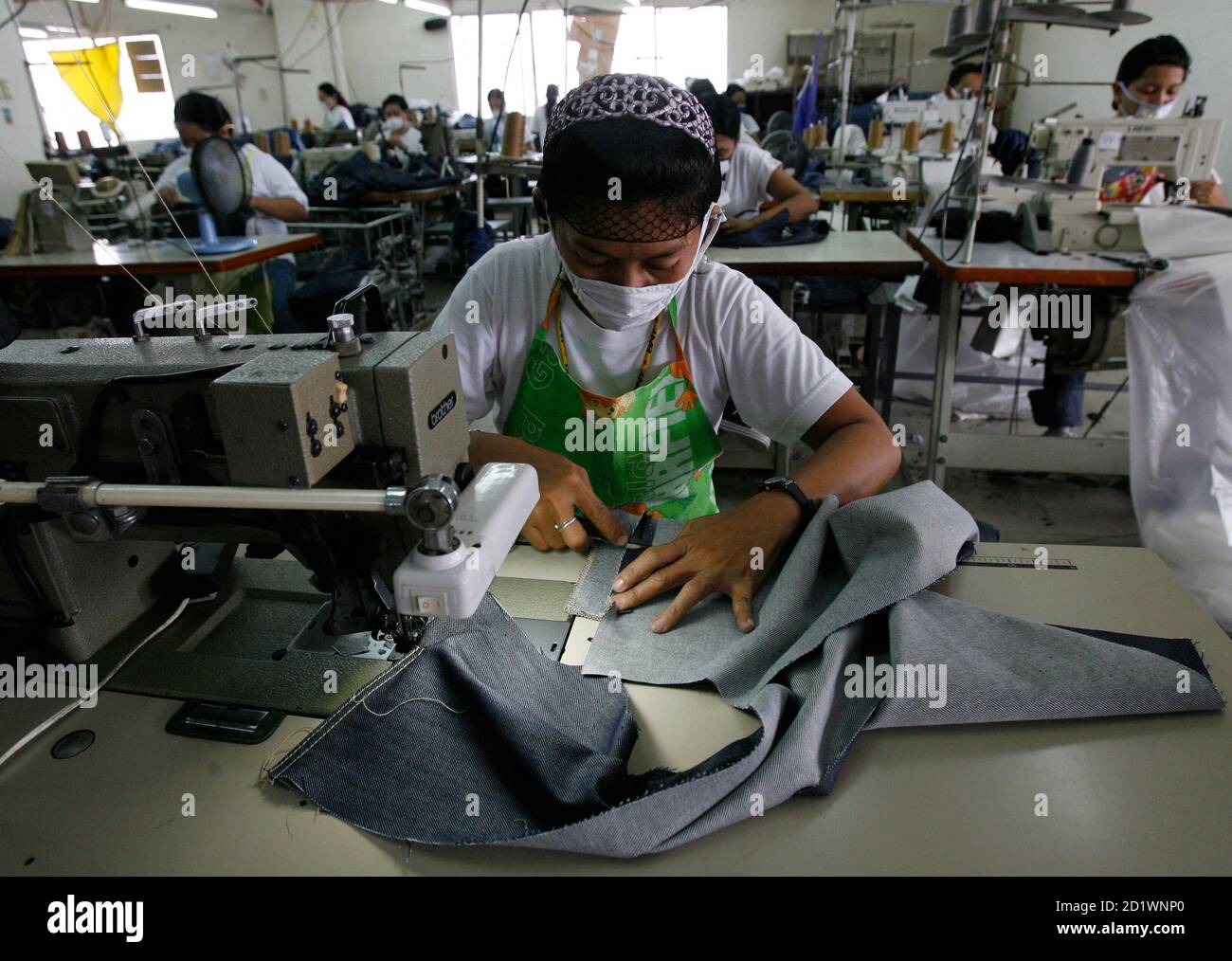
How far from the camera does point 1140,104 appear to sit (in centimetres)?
366

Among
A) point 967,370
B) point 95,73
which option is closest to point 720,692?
point 95,73

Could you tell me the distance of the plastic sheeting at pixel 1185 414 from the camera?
2432 millimetres

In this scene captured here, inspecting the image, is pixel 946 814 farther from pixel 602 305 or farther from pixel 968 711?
pixel 602 305

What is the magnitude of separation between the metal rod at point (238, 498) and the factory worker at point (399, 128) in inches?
367

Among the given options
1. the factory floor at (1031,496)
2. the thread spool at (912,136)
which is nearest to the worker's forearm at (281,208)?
the factory floor at (1031,496)

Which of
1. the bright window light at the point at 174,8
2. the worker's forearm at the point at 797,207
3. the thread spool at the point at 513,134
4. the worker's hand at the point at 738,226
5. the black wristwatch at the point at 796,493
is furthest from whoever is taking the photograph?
the bright window light at the point at 174,8

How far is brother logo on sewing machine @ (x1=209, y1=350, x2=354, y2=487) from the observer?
0.79 metres

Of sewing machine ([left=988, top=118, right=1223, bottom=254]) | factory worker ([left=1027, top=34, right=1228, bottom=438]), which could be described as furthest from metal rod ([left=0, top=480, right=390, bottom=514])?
factory worker ([left=1027, top=34, right=1228, bottom=438])

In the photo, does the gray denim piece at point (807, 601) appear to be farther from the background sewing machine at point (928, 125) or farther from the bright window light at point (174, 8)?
the bright window light at point (174, 8)

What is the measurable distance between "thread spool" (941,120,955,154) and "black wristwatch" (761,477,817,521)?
21.6ft

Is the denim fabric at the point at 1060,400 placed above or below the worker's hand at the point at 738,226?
below

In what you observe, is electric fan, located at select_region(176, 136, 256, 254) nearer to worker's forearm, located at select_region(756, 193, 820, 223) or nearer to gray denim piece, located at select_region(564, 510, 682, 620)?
worker's forearm, located at select_region(756, 193, 820, 223)

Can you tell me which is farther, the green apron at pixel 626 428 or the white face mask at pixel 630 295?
the green apron at pixel 626 428

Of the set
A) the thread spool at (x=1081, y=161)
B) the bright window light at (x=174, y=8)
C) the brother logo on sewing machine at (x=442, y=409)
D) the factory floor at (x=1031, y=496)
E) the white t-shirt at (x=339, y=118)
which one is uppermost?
the bright window light at (x=174, y=8)
